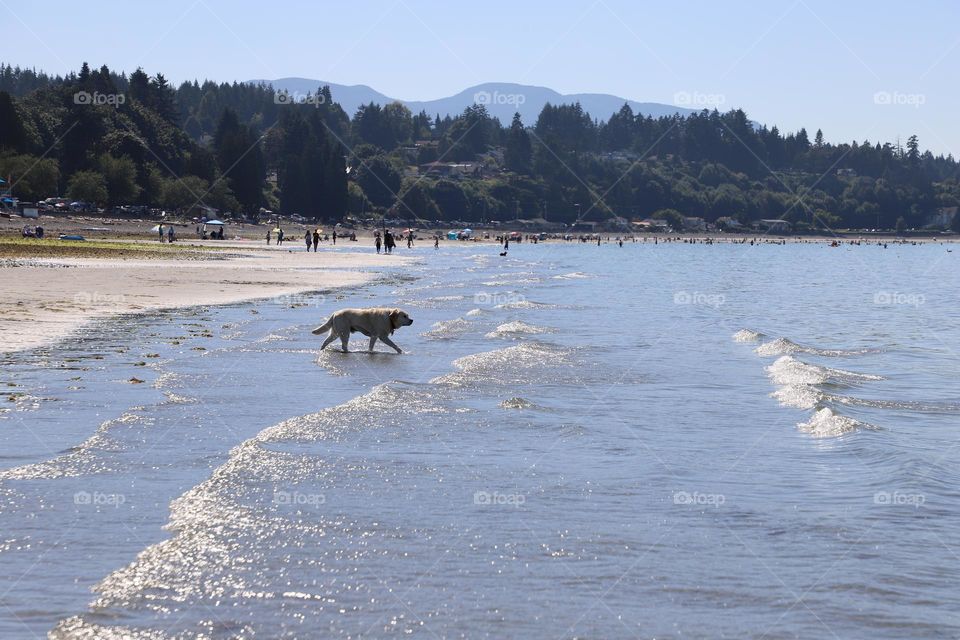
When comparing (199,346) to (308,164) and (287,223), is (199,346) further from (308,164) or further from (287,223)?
(308,164)

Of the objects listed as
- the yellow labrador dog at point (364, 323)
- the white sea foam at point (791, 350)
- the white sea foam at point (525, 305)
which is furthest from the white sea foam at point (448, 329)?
the white sea foam at point (791, 350)

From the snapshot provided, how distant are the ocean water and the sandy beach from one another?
10.3 feet

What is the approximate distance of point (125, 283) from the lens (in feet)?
115

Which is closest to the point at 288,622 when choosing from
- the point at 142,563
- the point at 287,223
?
the point at 142,563

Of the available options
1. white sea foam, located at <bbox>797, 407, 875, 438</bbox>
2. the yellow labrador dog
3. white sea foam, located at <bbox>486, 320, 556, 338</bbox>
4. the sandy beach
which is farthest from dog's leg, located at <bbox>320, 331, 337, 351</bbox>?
white sea foam, located at <bbox>797, 407, 875, 438</bbox>

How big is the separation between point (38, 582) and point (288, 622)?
1.75 m

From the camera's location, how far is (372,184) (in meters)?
195

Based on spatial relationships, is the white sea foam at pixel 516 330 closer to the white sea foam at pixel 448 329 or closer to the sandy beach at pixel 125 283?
the white sea foam at pixel 448 329

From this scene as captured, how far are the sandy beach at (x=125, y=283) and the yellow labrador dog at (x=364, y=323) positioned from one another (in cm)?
500

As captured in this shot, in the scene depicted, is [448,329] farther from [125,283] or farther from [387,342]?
[125,283]

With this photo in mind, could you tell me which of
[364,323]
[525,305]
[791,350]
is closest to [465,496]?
[364,323]

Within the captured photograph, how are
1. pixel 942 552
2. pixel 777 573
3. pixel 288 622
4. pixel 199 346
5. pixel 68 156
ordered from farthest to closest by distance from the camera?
pixel 68 156 < pixel 199 346 < pixel 942 552 < pixel 777 573 < pixel 288 622

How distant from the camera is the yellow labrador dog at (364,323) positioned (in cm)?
2097

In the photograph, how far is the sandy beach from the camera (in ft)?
75.7
